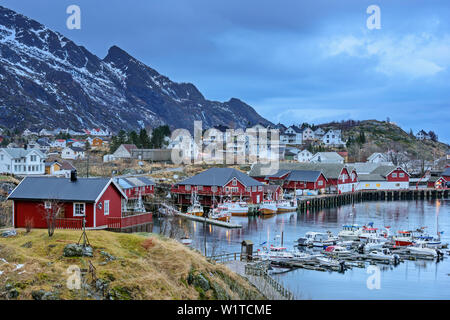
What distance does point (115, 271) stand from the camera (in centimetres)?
2245

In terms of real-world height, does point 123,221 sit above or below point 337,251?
above

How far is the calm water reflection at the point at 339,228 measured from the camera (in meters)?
33.2

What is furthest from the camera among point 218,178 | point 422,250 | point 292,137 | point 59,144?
point 292,137

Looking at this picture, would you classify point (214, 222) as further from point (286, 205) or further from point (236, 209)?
point (286, 205)

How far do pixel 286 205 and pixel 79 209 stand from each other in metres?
46.4

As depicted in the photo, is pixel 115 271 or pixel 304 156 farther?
pixel 304 156

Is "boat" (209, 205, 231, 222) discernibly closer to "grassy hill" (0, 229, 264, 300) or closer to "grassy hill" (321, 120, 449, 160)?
"grassy hill" (0, 229, 264, 300)

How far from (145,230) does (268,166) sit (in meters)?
62.3

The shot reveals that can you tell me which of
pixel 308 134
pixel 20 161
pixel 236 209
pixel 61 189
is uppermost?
pixel 308 134

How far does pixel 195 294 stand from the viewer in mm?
23109

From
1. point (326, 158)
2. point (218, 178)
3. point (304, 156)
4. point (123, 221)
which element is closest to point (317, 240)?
point (123, 221)

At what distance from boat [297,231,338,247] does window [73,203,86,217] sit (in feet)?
78.7

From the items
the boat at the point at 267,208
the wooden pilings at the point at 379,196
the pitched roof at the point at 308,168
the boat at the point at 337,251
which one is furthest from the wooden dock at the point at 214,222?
the pitched roof at the point at 308,168
